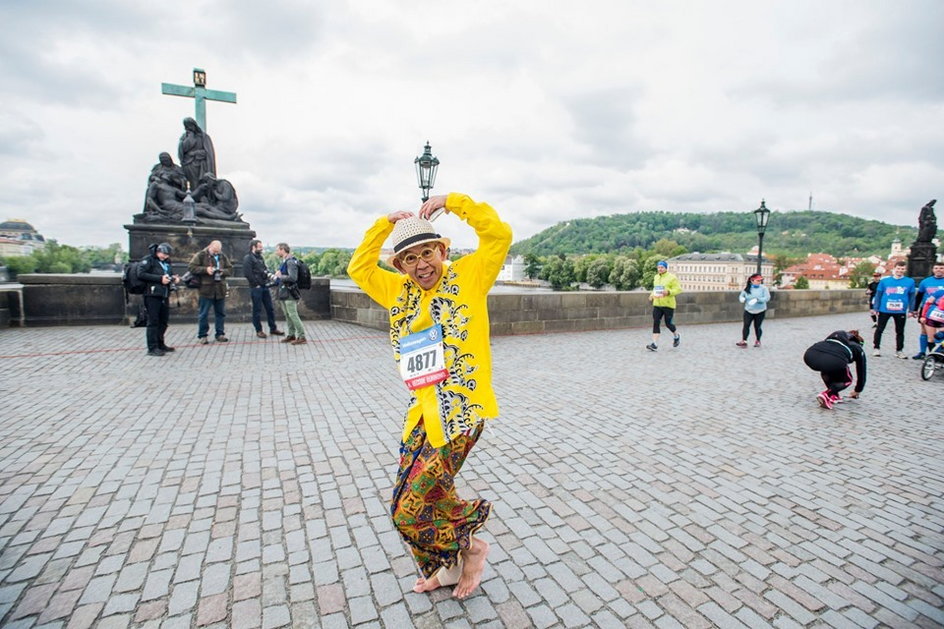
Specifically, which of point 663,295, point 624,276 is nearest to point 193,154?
point 663,295

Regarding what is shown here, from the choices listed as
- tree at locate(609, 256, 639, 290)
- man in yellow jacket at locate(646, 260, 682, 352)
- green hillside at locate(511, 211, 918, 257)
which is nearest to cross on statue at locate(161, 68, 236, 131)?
man in yellow jacket at locate(646, 260, 682, 352)

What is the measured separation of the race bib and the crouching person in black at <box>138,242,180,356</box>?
23.0 feet

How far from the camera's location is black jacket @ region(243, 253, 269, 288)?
31.9 ft

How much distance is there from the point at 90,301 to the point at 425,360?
12043mm

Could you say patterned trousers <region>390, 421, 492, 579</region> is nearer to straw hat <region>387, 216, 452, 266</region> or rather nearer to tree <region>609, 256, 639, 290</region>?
straw hat <region>387, 216, 452, 266</region>

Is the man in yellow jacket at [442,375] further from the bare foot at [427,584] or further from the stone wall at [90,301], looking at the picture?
the stone wall at [90,301]

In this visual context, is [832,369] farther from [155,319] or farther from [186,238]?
[186,238]

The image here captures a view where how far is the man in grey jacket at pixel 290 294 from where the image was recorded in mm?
9430

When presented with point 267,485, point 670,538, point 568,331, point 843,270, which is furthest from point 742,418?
point 843,270


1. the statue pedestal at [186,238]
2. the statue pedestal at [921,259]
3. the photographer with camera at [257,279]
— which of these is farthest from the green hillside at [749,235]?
the photographer with camera at [257,279]

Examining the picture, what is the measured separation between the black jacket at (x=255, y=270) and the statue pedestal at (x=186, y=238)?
4.06 metres

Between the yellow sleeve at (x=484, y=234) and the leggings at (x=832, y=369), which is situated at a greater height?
the yellow sleeve at (x=484, y=234)

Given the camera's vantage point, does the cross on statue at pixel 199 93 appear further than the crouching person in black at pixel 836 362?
Yes

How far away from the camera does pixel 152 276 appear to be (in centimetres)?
752
